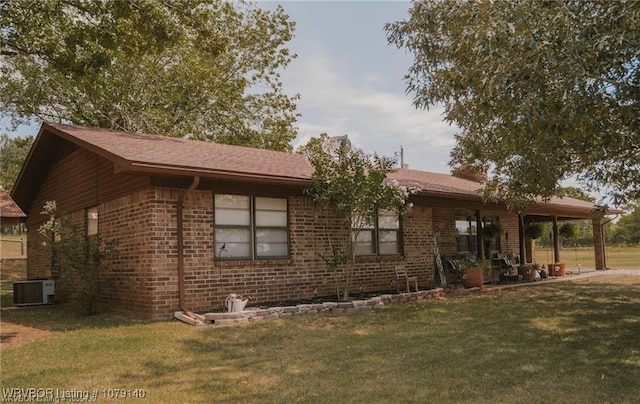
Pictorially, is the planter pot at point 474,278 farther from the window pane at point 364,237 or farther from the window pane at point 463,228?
the window pane at point 364,237

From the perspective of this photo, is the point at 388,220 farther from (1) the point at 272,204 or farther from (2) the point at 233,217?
(2) the point at 233,217

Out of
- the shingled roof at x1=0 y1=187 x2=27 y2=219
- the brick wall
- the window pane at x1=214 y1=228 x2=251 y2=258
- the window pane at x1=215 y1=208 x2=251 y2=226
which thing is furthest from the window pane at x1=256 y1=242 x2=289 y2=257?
the shingled roof at x1=0 y1=187 x2=27 y2=219

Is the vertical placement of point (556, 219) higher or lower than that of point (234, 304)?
higher

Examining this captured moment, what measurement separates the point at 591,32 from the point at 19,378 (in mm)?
7562

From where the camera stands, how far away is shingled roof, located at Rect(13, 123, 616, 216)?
30.2ft

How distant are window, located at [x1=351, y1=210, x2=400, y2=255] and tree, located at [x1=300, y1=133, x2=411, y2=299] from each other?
4.98 feet

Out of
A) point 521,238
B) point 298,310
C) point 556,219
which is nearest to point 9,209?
point 298,310

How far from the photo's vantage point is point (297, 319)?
9.45 meters

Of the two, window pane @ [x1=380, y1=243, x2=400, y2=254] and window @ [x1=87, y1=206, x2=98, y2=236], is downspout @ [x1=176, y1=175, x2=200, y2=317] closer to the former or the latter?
window @ [x1=87, y1=206, x2=98, y2=236]

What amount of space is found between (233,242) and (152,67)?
1363cm

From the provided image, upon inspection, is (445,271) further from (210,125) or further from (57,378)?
(210,125)

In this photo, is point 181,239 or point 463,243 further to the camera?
point 463,243

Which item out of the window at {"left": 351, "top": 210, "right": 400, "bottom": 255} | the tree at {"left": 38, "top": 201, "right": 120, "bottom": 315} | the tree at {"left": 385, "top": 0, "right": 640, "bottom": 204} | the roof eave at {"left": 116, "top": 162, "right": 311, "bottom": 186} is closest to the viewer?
the tree at {"left": 385, "top": 0, "right": 640, "bottom": 204}

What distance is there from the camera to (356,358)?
6477 millimetres
